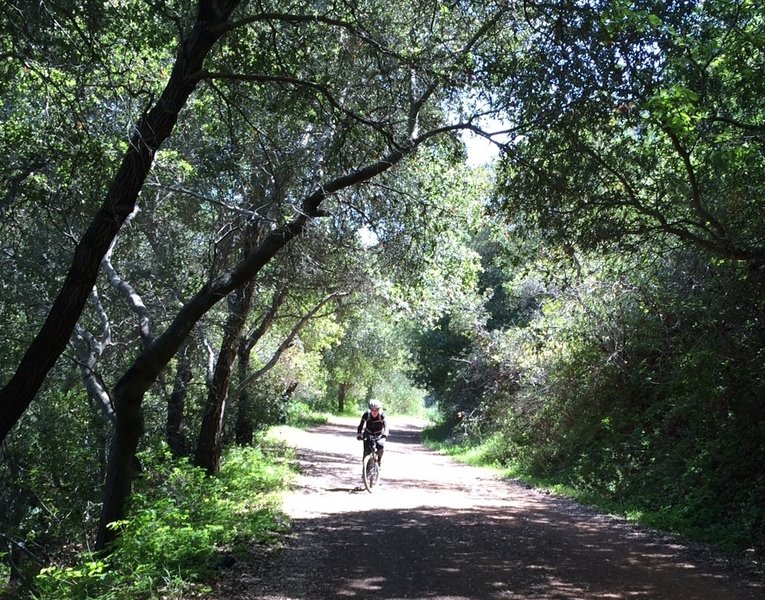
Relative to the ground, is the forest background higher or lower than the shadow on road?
higher

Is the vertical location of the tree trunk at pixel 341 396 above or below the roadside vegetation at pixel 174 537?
above

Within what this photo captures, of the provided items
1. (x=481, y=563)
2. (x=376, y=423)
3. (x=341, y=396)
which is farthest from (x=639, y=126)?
(x=341, y=396)

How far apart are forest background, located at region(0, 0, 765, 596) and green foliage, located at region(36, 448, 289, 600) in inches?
4.2

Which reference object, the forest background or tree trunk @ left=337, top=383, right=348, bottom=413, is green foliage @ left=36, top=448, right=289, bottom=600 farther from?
tree trunk @ left=337, top=383, right=348, bottom=413

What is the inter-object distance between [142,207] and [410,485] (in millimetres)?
8111

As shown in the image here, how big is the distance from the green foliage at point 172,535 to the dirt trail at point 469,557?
0.44 meters

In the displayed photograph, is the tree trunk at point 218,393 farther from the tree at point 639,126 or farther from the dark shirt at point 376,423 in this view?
the tree at point 639,126

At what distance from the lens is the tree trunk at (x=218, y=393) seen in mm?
13344

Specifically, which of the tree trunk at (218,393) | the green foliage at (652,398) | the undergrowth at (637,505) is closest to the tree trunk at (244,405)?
the tree trunk at (218,393)

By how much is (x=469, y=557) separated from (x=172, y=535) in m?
3.39

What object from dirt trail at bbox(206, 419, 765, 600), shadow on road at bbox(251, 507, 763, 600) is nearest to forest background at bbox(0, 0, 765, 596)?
dirt trail at bbox(206, 419, 765, 600)

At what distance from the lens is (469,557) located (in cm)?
835

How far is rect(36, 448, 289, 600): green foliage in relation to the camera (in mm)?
7070

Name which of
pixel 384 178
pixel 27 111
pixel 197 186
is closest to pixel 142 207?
pixel 197 186
